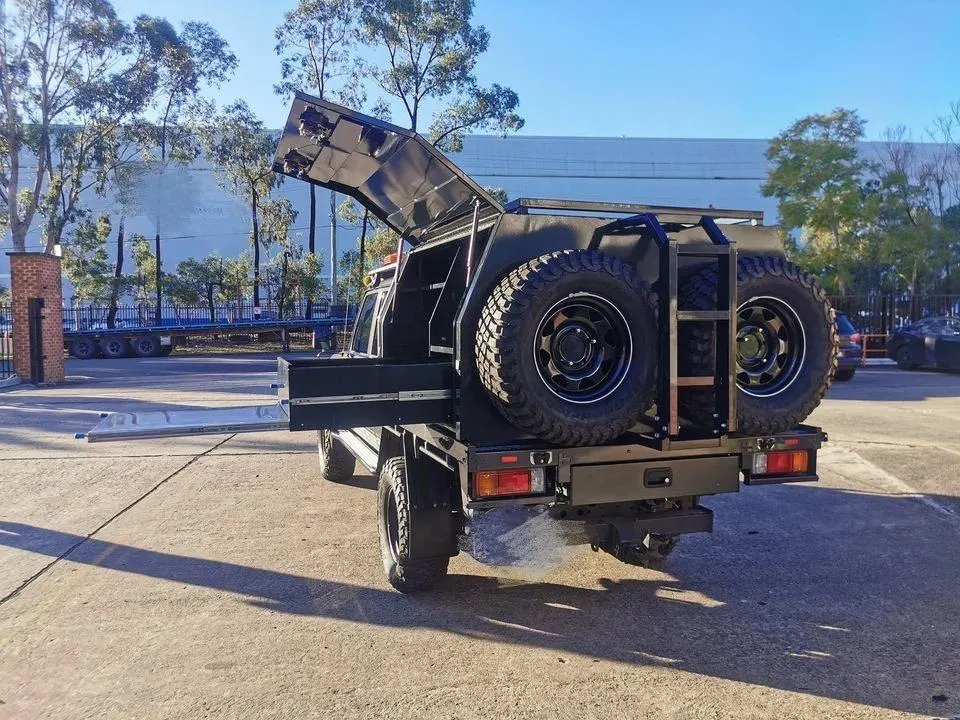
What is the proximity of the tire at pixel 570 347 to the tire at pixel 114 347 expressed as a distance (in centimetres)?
3130

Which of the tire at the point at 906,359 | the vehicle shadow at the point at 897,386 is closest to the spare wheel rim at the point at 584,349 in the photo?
the vehicle shadow at the point at 897,386

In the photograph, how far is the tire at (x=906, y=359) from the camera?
1975 centimetres

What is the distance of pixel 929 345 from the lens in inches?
751

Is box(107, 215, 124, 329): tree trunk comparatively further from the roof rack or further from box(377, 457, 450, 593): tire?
the roof rack

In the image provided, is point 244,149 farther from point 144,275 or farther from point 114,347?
point 114,347

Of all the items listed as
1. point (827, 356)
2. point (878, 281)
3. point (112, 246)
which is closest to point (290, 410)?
point (827, 356)

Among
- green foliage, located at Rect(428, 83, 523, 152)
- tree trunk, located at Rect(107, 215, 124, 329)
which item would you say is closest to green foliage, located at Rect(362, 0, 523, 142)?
green foliage, located at Rect(428, 83, 523, 152)

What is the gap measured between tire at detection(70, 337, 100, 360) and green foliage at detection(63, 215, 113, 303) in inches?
251

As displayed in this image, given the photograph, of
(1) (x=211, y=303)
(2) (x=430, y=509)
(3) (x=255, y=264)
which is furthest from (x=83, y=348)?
(2) (x=430, y=509)

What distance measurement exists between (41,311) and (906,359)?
22332 millimetres

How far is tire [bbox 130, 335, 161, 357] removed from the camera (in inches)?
1236

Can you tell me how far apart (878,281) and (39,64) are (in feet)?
123

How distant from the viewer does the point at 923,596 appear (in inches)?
175

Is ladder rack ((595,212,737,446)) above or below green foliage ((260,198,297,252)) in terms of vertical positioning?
below
